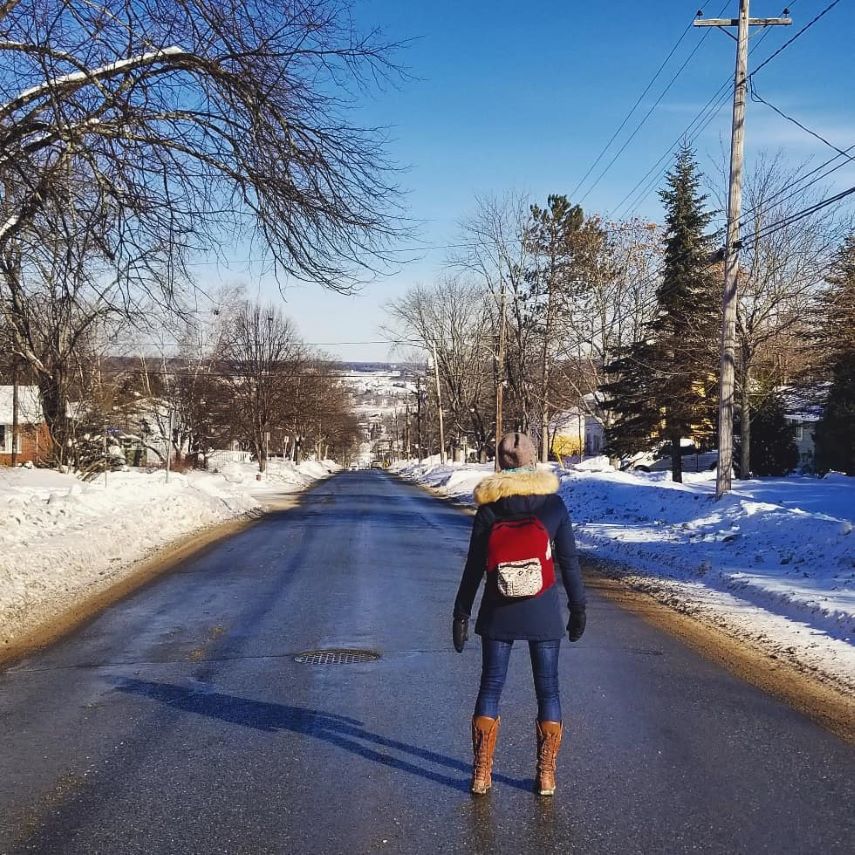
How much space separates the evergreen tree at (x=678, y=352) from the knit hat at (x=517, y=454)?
28945 mm

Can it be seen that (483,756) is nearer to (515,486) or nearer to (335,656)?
(515,486)

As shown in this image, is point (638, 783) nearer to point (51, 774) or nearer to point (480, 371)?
point (51, 774)

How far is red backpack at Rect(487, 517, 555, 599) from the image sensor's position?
470cm

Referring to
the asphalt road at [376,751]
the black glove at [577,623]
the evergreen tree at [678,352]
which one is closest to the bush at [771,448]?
the evergreen tree at [678,352]

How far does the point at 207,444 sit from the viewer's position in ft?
229

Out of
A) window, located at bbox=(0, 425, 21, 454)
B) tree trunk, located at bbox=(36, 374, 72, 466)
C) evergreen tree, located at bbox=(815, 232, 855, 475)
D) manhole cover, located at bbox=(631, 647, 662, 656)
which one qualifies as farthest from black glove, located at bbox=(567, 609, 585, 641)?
window, located at bbox=(0, 425, 21, 454)

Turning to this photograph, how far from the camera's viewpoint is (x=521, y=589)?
185 inches

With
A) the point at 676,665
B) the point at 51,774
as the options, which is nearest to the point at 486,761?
the point at 51,774

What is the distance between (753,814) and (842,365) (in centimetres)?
3141

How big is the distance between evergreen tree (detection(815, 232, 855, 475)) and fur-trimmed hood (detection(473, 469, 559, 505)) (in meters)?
28.0

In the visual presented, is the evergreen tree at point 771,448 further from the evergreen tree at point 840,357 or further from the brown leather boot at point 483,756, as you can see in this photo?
the brown leather boot at point 483,756

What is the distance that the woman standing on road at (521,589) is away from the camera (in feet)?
15.6

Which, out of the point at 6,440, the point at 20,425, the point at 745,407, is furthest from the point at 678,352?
the point at 6,440

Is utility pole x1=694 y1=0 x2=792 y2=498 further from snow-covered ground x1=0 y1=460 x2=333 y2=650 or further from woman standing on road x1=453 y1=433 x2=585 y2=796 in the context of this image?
woman standing on road x1=453 y1=433 x2=585 y2=796
